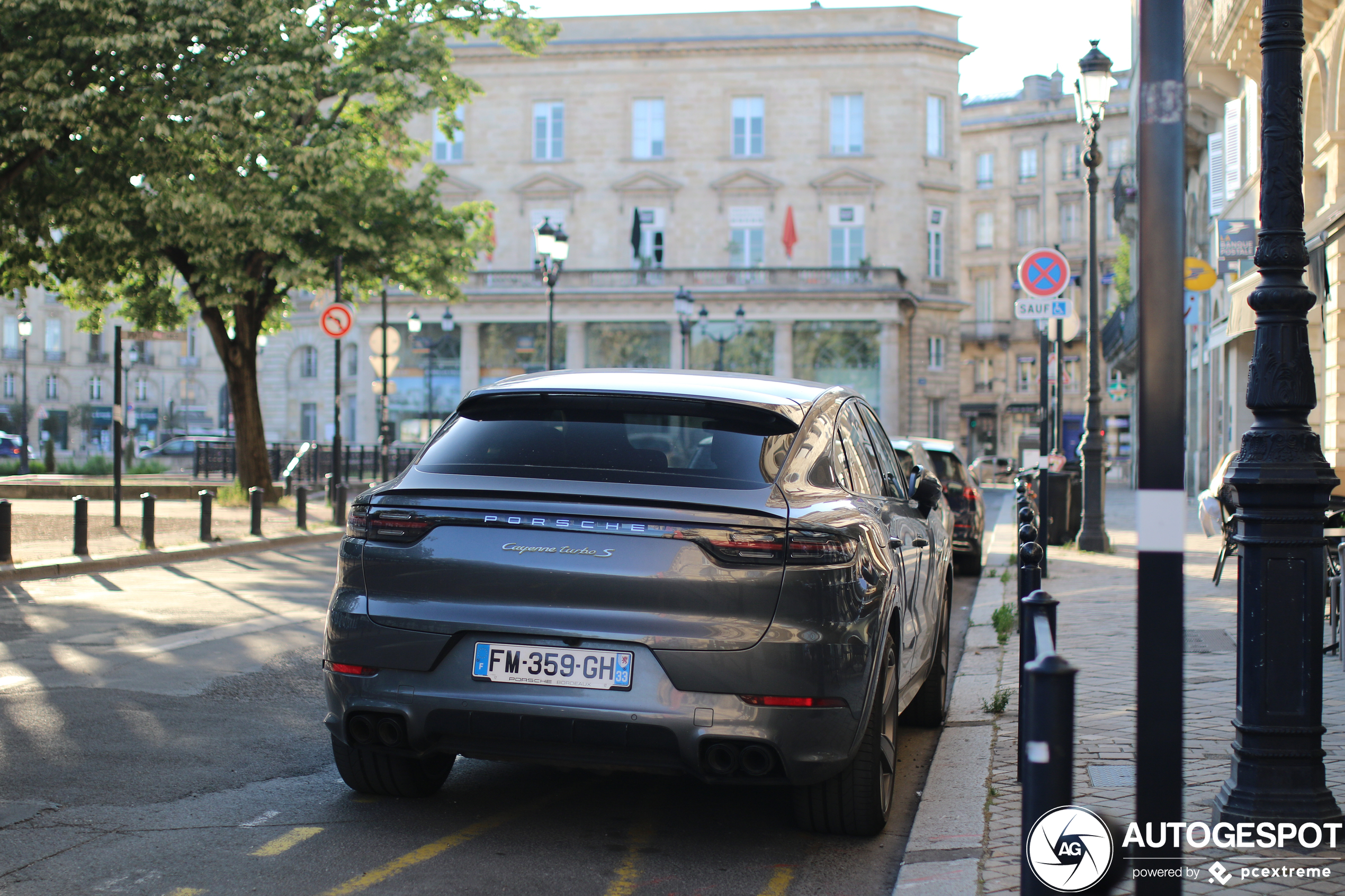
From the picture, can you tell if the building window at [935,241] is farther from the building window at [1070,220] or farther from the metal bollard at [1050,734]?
the metal bollard at [1050,734]

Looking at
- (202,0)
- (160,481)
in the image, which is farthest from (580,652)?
(160,481)

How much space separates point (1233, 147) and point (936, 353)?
125 ft

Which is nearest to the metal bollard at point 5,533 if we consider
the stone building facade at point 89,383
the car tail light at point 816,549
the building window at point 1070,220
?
the car tail light at point 816,549

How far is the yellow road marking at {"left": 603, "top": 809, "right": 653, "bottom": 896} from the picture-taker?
4254mm

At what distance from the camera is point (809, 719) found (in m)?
4.36

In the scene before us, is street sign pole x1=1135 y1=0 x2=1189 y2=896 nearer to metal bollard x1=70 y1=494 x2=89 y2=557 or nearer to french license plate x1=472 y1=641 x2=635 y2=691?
french license plate x1=472 y1=641 x2=635 y2=691

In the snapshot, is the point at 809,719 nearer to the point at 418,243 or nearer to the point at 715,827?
the point at 715,827

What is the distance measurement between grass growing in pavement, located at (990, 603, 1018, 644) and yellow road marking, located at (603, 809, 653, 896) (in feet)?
16.1

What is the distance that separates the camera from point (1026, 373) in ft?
268

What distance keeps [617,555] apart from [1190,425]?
1246 inches

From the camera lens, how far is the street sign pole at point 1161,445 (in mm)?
3039

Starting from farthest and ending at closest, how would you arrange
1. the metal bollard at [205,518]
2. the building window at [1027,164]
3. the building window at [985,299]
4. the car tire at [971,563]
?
the building window at [985,299] → the building window at [1027,164] → the metal bollard at [205,518] → the car tire at [971,563]

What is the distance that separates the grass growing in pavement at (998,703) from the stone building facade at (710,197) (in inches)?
1994

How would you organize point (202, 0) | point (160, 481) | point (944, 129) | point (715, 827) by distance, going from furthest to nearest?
point (944, 129)
point (160, 481)
point (202, 0)
point (715, 827)
